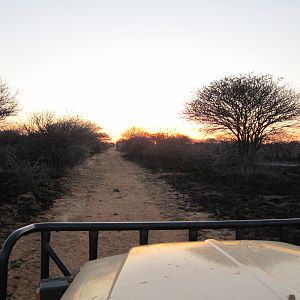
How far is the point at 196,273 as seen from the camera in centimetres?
179

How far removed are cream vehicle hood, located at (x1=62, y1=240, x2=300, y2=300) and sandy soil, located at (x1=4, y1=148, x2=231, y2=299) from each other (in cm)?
423

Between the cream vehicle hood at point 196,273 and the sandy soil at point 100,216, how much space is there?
167 inches

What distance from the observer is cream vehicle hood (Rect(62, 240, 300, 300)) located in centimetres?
157

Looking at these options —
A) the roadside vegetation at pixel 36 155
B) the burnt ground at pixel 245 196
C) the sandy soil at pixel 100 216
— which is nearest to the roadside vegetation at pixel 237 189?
the burnt ground at pixel 245 196

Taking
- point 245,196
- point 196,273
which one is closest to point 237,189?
point 245,196

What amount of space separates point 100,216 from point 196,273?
10.7 meters

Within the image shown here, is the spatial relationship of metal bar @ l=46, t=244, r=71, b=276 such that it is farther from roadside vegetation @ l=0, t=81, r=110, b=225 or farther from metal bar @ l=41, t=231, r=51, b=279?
roadside vegetation @ l=0, t=81, r=110, b=225

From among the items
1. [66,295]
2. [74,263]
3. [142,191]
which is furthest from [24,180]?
[66,295]

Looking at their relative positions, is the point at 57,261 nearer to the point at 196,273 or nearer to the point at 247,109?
the point at 196,273

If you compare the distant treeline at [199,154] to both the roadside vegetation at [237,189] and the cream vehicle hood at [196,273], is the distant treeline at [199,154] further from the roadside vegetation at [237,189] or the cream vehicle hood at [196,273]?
the cream vehicle hood at [196,273]

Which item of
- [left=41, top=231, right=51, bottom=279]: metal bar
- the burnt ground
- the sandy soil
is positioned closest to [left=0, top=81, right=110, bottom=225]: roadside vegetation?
the sandy soil

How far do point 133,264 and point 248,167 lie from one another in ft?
70.6

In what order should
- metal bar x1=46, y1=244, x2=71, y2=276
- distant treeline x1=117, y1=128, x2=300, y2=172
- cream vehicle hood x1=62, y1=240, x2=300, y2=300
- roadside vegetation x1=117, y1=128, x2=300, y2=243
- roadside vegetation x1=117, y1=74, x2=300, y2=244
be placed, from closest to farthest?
cream vehicle hood x1=62, y1=240, x2=300, y2=300, metal bar x1=46, y1=244, x2=71, y2=276, roadside vegetation x1=117, y1=128, x2=300, y2=243, roadside vegetation x1=117, y1=74, x2=300, y2=244, distant treeline x1=117, y1=128, x2=300, y2=172

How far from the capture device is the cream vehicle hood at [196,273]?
1.57 metres
